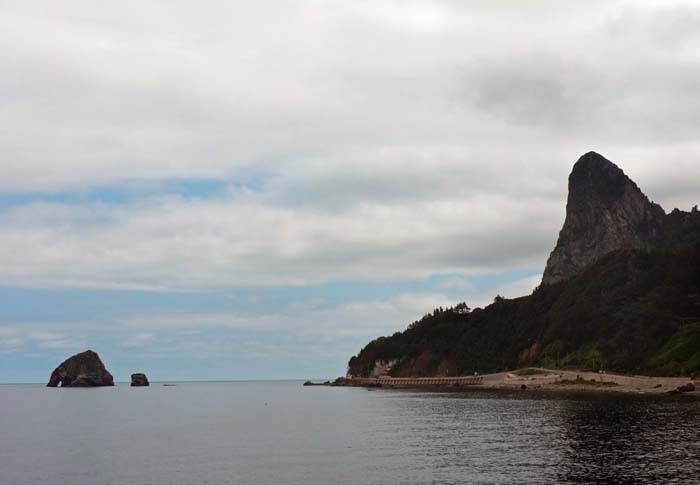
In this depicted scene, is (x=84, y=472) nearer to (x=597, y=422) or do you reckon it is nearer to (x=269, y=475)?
(x=269, y=475)

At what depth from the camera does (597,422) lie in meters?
120

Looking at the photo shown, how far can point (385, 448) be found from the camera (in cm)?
10150

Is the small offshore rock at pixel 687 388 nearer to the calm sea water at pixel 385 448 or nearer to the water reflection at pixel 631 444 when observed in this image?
the calm sea water at pixel 385 448

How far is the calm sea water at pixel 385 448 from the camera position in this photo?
254 ft

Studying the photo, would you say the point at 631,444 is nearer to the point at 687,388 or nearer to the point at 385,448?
the point at 385,448

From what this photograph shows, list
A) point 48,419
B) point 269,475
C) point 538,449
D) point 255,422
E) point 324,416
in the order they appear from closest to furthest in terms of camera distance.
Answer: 1. point 269,475
2. point 538,449
3. point 255,422
4. point 324,416
5. point 48,419

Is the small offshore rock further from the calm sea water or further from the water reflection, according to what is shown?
the water reflection

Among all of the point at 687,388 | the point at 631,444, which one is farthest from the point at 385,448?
the point at 687,388

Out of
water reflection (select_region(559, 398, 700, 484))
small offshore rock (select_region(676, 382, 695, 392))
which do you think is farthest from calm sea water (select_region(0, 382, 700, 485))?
small offshore rock (select_region(676, 382, 695, 392))

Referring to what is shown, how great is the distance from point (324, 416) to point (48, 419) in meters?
77.0

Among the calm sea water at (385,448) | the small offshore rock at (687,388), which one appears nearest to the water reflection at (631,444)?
the calm sea water at (385,448)

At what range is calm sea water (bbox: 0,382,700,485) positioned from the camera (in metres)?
77.3

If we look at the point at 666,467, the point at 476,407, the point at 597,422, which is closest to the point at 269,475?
the point at 666,467

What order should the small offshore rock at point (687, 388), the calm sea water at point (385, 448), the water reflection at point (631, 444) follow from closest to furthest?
the water reflection at point (631, 444), the calm sea water at point (385, 448), the small offshore rock at point (687, 388)
